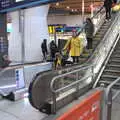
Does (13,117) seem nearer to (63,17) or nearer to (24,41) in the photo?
(24,41)

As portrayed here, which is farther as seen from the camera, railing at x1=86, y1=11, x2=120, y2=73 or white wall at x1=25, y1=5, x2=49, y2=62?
white wall at x1=25, y1=5, x2=49, y2=62

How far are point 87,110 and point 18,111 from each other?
1.58 m

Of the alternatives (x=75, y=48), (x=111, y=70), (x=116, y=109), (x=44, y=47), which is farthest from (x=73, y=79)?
(x=44, y=47)

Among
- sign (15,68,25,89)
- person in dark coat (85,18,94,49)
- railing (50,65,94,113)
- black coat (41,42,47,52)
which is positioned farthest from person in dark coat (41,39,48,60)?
railing (50,65,94,113)

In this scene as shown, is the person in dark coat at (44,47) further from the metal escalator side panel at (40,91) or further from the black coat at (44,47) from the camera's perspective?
the metal escalator side panel at (40,91)

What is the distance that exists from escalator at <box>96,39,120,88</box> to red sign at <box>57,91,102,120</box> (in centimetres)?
235

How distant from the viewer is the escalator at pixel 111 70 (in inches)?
281

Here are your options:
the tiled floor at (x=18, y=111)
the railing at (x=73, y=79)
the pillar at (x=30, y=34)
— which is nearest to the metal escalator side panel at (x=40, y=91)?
the railing at (x=73, y=79)

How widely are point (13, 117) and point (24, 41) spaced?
34.2ft

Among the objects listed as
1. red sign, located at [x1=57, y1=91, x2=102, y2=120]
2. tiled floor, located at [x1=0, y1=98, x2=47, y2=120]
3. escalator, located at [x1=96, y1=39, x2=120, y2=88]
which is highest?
escalator, located at [x1=96, y1=39, x2=120, y2=88]

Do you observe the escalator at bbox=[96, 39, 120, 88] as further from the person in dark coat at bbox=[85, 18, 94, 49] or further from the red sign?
→ the red sign

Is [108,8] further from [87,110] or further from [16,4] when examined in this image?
[87,110]

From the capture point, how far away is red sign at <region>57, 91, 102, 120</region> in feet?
12.7

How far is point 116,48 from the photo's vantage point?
868cm
